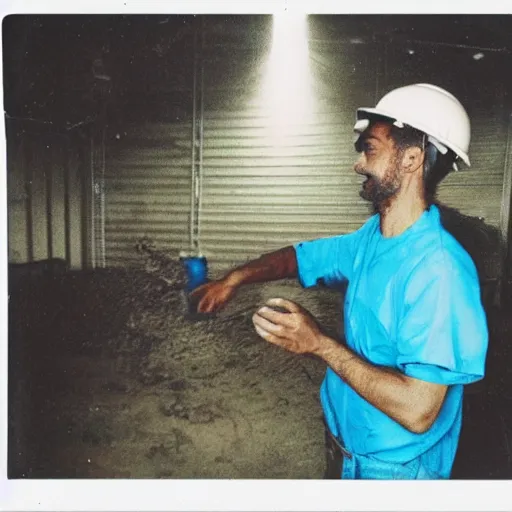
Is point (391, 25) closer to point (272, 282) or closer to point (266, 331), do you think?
point (272, 282)

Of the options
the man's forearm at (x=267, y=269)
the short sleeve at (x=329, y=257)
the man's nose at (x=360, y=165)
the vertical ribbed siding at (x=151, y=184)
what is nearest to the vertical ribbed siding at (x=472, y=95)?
the man's nose at (x=360, y=165)

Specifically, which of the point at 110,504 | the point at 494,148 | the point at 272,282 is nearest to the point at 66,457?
the point at 110,504

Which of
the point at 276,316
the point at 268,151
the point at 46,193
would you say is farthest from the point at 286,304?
the point at 46,193

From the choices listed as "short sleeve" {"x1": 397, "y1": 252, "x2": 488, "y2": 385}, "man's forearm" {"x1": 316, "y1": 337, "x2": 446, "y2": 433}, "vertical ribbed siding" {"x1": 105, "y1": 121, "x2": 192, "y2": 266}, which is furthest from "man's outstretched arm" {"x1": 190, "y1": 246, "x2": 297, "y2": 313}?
"short sleeve" {"x1": 397, "y1": 252, "x2": 488, "y2": 385}

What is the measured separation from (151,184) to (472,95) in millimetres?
1497

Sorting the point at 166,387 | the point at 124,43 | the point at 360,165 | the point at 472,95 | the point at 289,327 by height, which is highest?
the point at 124,43

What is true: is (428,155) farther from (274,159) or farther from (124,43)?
(124,43)

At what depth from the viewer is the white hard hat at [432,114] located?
2311 mm

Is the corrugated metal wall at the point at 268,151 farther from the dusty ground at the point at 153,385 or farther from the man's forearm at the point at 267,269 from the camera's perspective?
the dusty ground at the point at 153,385

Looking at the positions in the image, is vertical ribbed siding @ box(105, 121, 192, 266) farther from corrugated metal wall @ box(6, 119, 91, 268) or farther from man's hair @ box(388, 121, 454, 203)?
man's hair @ box(388, 121, 454, 203)

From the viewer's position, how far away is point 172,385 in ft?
8.21

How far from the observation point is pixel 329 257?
2438mm

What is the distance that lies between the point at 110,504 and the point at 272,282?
53.0 inches

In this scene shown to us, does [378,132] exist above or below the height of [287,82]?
below
